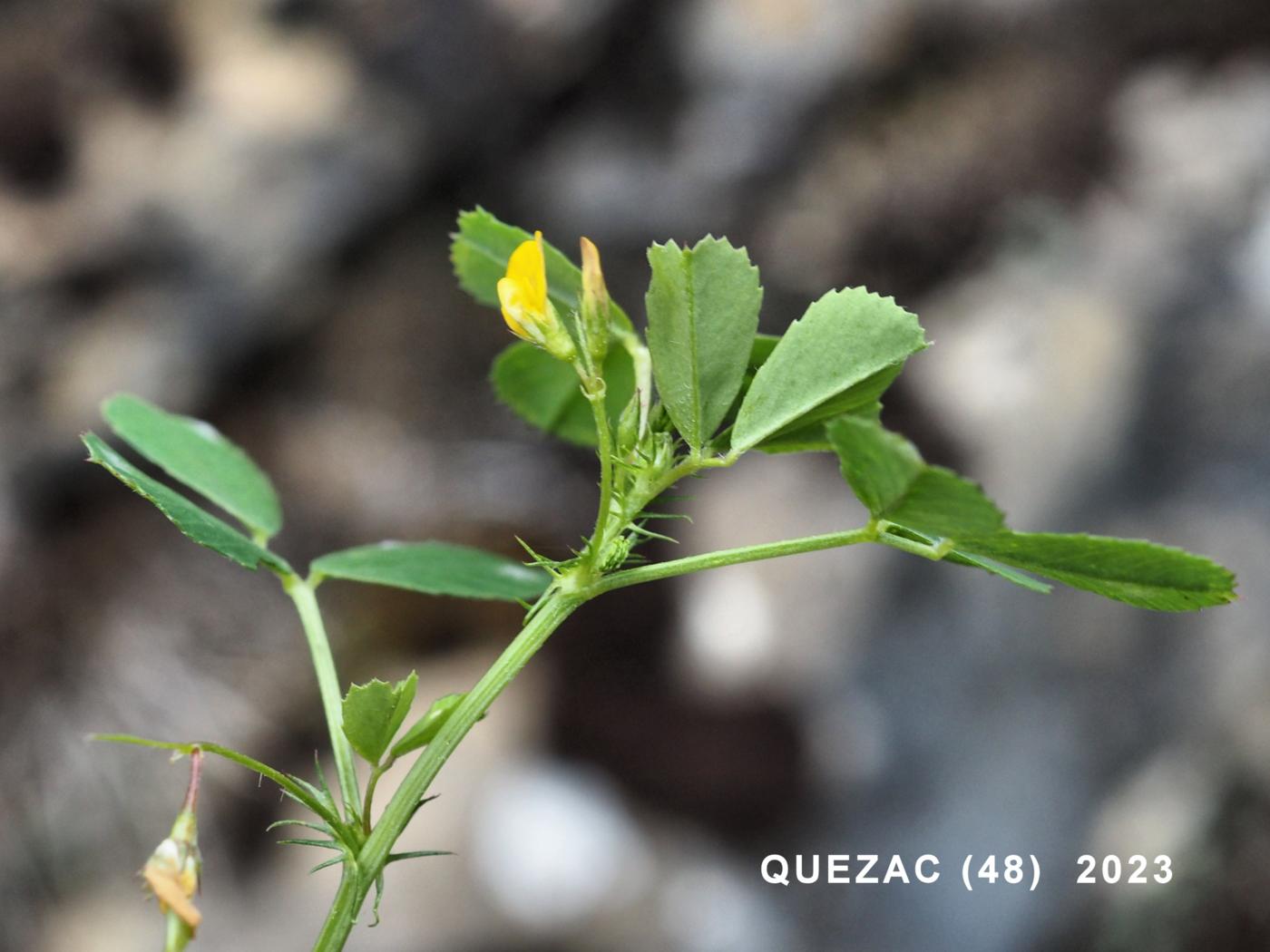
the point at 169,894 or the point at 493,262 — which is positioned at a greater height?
the point at 493,262

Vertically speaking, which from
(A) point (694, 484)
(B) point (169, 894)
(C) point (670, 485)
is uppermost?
(A) point (694, 484)

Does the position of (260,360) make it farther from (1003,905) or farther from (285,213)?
(1003,905)

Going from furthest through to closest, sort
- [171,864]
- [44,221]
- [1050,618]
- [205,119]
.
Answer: [1050,618] → [205,119] → [44,221] → [171,864]

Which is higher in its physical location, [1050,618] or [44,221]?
[44,221]

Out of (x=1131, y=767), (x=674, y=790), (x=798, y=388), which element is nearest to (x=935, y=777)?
(x=1131, y=767)

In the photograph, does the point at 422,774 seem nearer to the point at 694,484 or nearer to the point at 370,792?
the point at 370,792

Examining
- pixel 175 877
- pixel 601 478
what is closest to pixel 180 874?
pixel 175 877
